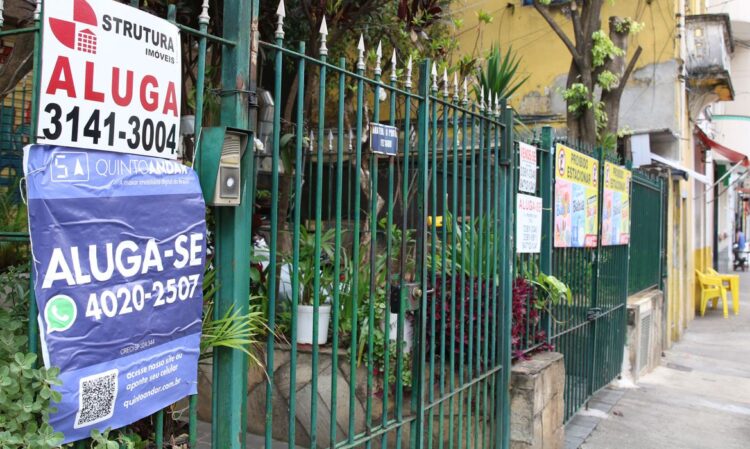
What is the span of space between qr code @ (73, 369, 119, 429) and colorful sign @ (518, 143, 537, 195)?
140 inches

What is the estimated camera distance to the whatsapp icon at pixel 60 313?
1844 millimetres

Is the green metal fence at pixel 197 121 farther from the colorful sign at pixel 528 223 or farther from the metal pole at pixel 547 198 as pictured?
the metal pole at pixel 547 198

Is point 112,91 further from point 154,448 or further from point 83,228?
point 154,448

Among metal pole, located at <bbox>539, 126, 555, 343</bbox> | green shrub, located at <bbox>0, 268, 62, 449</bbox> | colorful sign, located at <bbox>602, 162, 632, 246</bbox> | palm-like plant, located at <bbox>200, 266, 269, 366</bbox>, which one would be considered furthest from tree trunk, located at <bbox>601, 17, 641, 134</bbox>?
green shrub, located at <bbox>0, 268, 62, 449</bbox>

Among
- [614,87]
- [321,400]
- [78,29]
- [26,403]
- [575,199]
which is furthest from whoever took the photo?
[614,87]

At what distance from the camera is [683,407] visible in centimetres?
717

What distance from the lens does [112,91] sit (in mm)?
2043

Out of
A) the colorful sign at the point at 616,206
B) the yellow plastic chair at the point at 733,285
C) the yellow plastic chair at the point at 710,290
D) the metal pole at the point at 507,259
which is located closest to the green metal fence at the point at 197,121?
the metal pole at the point at 507,259

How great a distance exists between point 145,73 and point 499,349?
327cm

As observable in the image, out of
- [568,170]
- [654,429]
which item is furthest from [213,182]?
[654,429]

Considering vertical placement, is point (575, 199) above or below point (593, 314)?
above

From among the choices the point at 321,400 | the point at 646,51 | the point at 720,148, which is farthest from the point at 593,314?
the point at 720,148

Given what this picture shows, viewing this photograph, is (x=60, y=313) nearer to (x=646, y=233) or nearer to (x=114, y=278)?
(x=114, y=278)

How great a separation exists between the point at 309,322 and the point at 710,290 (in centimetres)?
1218
